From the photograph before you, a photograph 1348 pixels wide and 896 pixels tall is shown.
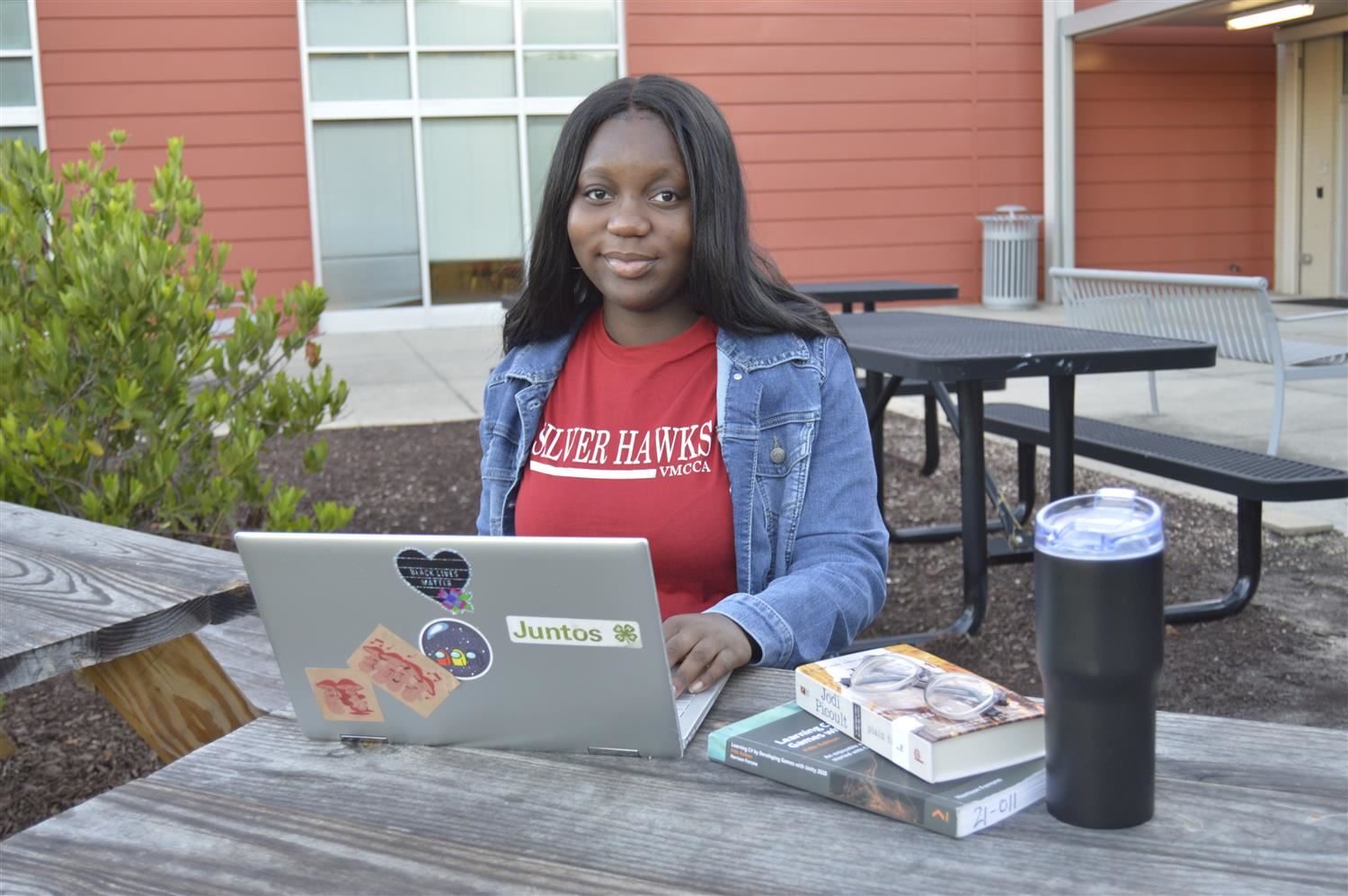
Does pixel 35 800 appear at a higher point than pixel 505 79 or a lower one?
lower

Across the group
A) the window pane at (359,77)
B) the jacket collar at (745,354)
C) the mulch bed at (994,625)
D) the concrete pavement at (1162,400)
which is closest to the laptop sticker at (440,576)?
the jacket collar at (745,354)

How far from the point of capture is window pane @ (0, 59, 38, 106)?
12.5 m

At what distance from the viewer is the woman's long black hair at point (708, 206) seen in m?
2.06

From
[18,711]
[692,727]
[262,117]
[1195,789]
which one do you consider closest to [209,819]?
[692,727]

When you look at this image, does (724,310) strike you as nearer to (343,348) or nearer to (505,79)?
(343,348)

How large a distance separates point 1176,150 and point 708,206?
1429cm

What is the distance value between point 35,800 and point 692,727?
243 centimetres

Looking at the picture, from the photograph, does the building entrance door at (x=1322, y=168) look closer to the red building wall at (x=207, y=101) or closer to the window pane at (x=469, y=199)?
the window pane at (x=469, y=199)

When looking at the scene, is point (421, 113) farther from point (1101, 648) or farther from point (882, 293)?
point (1101, 648)

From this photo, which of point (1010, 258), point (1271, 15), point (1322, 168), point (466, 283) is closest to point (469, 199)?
point (466, 283)

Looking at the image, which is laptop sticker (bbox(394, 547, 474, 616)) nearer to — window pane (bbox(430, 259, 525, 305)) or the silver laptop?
the silver laptop

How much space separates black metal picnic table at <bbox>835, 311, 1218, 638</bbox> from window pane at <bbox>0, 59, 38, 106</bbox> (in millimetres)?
10450

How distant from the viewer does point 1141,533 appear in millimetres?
1072

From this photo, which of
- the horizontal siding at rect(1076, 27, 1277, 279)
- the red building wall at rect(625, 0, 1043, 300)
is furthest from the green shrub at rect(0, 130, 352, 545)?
the horizontal siding at rect(1076, 27, 1277, 279)
